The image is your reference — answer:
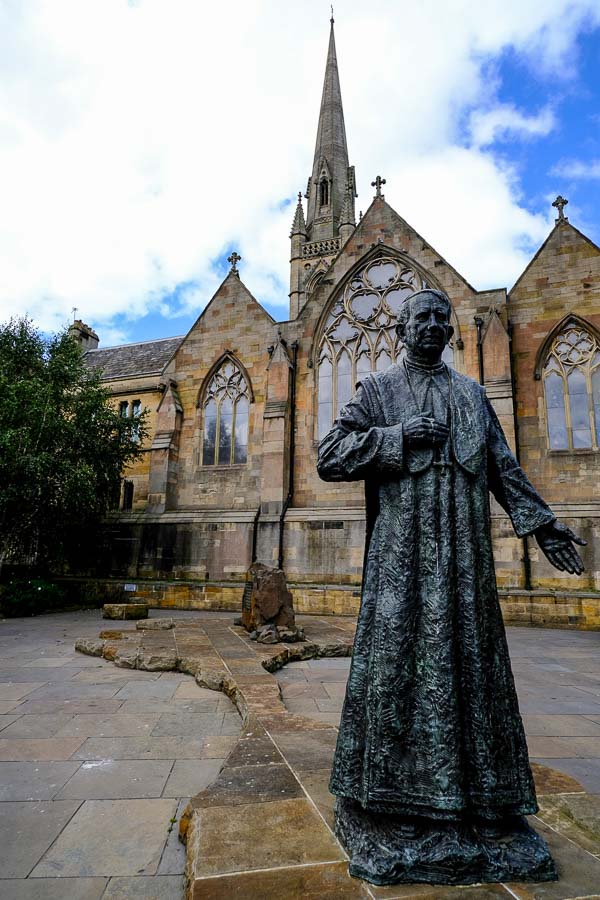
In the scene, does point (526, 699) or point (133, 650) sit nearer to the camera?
point (526, 699)

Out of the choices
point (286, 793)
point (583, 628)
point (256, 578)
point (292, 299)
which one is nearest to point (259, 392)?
point (256, 578)

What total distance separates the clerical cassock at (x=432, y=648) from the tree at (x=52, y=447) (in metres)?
12.6

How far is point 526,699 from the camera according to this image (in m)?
5.75

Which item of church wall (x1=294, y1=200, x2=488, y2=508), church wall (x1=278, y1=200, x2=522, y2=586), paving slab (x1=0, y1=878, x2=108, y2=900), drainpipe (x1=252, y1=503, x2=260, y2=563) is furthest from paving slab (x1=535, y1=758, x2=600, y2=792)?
drainpipe (x1=252, y1=503, x2=260, y2=563)

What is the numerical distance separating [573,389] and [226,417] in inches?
410

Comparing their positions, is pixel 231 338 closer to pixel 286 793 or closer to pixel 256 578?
pixel 256 578

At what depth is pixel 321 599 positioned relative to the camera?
13.9m

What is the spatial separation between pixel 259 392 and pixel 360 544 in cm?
614

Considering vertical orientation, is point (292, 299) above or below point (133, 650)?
above

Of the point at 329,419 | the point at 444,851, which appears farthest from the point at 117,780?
the point at 329,419

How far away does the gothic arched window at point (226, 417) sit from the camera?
1742cm

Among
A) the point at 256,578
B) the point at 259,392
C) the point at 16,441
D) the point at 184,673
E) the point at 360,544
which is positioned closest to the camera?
the point at 184,673

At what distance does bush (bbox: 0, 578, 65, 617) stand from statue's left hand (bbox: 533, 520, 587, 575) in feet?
46.4

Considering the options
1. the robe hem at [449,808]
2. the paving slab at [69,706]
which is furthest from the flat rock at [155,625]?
the robe hem at [449,808]
